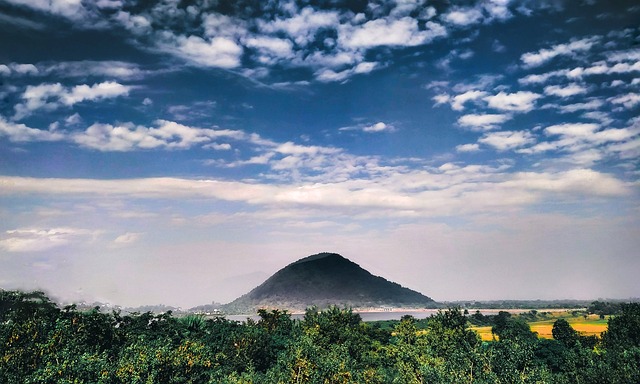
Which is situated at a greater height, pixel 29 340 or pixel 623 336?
pixel 29 340

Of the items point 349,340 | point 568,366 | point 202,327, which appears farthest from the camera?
point 202,327

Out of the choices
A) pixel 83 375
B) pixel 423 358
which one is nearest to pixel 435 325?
pixel 423 358

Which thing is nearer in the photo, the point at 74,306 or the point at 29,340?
the point at 29,340

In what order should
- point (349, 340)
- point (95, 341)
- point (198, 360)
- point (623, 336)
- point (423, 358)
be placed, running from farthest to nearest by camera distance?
1. point (623, 336)
2. point (349, 340)
3. point (95, 341)
4. point (423, 358)
5. point (198, 360)

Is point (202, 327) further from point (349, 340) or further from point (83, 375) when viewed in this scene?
point (83, 375)

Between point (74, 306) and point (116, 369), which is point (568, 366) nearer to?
point (116, 369)

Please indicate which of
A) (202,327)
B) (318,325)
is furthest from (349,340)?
(202,327)

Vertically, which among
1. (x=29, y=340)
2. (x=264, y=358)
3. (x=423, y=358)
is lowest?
(x=264, y=358)
